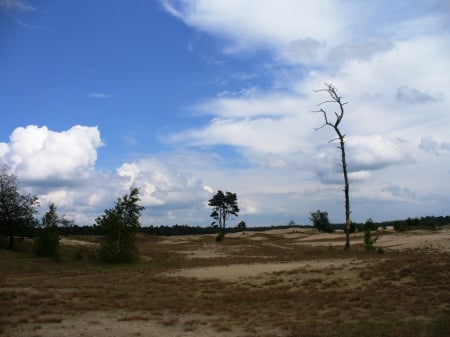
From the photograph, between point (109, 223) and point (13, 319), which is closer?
point (13, 319)

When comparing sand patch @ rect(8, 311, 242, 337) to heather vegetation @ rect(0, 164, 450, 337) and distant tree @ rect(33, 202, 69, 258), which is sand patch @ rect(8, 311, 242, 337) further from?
distant tree @ rect(33, 202, 69, 258)

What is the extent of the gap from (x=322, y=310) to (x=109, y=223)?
24.5m

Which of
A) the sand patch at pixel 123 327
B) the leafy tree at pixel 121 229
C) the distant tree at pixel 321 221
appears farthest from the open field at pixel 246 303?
the distant tree at pixel 321 221

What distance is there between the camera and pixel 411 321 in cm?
1148

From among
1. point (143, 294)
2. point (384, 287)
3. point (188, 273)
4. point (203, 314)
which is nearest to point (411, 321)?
point (384, 287)

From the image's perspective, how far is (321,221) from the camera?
8638 cm

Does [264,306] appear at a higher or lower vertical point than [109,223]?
lower

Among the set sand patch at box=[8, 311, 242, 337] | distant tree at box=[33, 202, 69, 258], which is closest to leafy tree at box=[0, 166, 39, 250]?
distant tree at box=[33, 202, 69, 258]

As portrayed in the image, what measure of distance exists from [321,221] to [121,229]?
57.0m

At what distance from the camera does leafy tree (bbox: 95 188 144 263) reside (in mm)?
34906

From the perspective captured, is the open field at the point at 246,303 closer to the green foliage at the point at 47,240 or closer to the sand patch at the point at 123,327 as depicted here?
the sand patch at the point at 123,327

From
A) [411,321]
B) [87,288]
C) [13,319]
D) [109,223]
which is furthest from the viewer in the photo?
[109,223]

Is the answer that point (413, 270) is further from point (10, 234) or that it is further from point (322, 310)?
point (10, 234)

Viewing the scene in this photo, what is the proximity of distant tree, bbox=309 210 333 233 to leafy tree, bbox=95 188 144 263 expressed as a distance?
182ft
